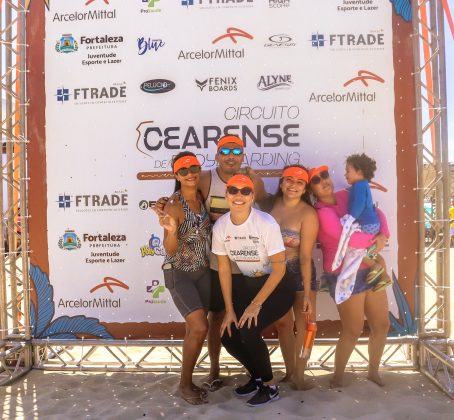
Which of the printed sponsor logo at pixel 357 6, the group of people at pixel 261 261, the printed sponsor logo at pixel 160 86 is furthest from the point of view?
the printed sponsor logo at pixel 160 86

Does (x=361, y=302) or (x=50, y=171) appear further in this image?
(x=50, y=171)

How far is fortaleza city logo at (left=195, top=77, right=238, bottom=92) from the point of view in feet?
13.0

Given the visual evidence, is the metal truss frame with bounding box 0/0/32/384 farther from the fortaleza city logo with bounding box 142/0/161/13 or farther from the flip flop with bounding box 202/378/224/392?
the flip flop with bounding box 202/378/224/392

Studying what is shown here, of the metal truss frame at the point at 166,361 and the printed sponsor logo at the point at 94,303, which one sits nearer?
the metal truss frame at the point at 166,361

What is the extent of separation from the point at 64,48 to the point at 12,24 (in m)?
0.50

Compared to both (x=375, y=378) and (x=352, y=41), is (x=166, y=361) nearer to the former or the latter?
(x=375, y=378)

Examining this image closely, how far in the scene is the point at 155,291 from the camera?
408cm

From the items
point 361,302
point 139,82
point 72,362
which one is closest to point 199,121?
point 139,82

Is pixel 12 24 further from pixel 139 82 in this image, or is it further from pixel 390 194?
pixel 390 194

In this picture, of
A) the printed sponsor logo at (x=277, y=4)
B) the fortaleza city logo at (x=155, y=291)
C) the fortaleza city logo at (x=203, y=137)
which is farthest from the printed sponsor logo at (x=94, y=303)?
the printed sponsor logo at (x=277, y=4)

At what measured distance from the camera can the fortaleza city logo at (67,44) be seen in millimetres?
4027

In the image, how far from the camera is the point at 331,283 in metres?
3.46

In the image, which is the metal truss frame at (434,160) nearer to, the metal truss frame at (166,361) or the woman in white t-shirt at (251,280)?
the metal truss frame at (166,361)

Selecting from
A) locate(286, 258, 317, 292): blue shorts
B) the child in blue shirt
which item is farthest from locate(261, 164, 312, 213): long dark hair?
locate(286, 258, 317, 292): blue shorts
